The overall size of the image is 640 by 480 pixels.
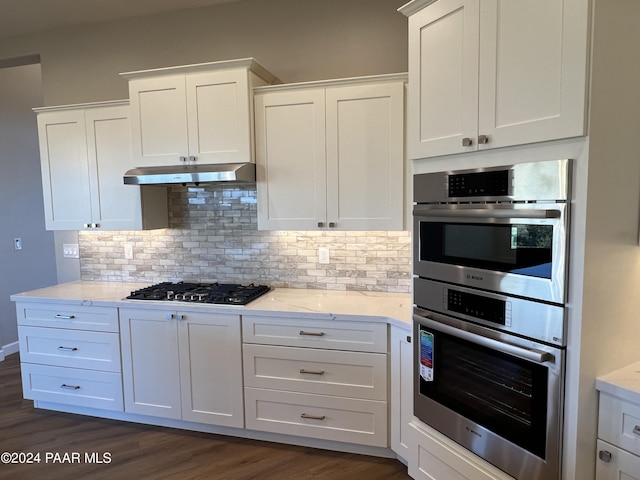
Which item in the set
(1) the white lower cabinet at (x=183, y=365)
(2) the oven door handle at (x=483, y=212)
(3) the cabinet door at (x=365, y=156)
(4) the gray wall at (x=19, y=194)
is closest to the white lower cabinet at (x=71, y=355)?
(1) the white lower cabinet at (x=183, y=365)

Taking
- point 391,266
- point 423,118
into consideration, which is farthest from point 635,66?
point 391,266

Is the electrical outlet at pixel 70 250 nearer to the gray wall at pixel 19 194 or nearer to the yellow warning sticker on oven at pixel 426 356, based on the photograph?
the gray wall at pixel 19 194

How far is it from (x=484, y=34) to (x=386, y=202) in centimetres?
113

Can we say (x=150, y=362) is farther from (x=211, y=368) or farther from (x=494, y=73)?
(x=494, y=73)

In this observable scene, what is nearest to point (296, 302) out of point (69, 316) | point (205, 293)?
point (205, 293)

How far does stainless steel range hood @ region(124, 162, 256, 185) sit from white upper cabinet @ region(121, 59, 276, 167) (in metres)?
0.05

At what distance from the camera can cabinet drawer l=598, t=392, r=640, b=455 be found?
1.42m

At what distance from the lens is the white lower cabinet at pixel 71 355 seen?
112 inches

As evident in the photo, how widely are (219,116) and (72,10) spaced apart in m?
1.53

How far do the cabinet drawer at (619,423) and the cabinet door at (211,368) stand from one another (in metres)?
1.87

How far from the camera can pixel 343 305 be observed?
8.43ft

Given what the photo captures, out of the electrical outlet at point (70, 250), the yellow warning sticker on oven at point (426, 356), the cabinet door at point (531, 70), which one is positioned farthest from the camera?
the electrical outlet at point (70, 250)

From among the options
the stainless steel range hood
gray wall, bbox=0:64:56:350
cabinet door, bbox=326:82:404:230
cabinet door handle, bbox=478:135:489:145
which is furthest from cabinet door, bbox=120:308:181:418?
gray wall, bbox=0:64:56:350

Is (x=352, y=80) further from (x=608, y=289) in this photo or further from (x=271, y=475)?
(x=271, y=475)
